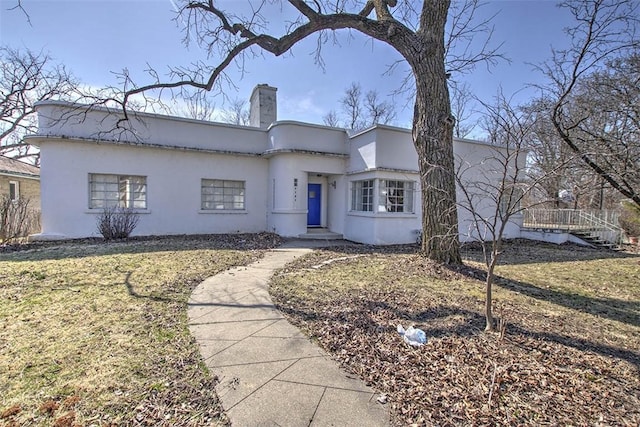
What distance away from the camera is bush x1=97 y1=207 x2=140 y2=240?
10210mm

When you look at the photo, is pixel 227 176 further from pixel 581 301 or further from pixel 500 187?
pixel 581 301

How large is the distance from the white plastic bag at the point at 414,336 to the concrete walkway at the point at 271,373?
0.95m

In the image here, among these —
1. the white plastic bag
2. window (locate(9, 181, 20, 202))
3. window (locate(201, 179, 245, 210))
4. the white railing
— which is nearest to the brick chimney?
window (locate(201, 179, 245, 210))

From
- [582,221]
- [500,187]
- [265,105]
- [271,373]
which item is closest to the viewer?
[271,373]

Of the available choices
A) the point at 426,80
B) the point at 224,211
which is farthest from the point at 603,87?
the point at 224,211

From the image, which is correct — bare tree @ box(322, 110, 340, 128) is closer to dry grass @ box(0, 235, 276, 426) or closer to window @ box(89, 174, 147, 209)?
window @ box(89, 174, 147, 209)

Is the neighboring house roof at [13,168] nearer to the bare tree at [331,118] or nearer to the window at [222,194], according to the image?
the window at [222,194]

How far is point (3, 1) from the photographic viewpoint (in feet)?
22.1

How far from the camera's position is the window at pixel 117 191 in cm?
1101

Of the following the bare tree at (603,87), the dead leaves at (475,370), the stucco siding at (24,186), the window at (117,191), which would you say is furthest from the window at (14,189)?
the bare tree at (603,87)

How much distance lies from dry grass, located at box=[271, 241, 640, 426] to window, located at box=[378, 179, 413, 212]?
15.4 ft

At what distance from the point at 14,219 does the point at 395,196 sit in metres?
12.7

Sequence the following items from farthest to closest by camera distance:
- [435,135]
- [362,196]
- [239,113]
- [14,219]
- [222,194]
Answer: [239,113] → [222,194] → [362,196] → [14,219] → [435,135]

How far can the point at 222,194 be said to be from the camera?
42.4ft
